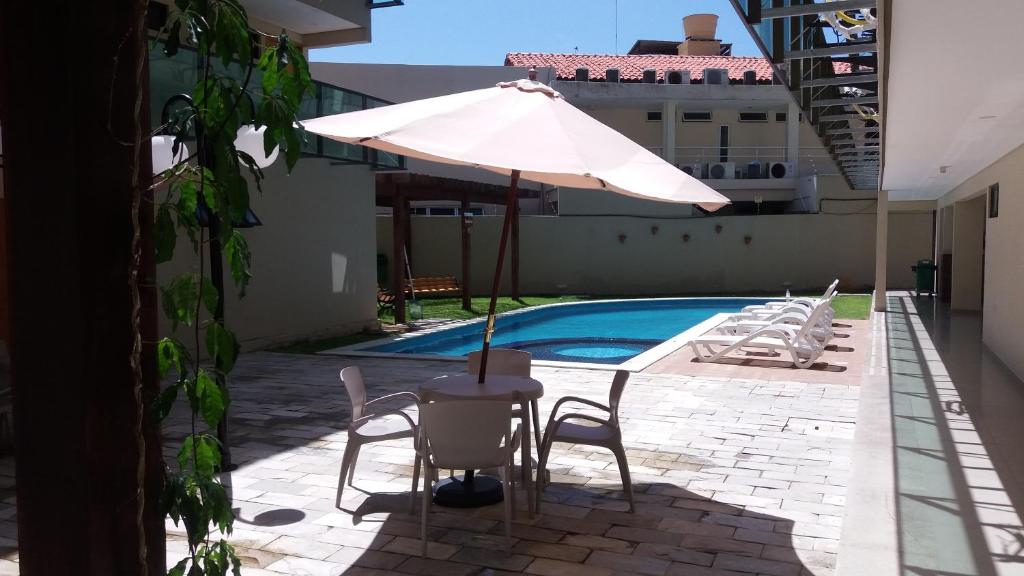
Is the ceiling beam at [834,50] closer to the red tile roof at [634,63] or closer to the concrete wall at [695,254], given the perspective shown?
the concrete wall at [695,254]

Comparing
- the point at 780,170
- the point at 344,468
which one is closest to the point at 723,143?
the point at 780,170

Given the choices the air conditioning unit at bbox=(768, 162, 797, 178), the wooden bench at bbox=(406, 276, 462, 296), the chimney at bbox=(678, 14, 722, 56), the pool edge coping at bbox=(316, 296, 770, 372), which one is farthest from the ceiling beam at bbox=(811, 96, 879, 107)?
the chimney at bbox=(678, 14, 722, 56)

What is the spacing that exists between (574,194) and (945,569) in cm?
2072

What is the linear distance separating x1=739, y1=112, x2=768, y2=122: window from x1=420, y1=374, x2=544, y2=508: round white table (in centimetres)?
2569

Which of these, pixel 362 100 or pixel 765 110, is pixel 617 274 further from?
pixel 362 100

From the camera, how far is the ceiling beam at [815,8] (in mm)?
4875

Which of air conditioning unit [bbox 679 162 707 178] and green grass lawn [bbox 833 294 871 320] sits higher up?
air conditioning unit [bbox 679 162 707 178]

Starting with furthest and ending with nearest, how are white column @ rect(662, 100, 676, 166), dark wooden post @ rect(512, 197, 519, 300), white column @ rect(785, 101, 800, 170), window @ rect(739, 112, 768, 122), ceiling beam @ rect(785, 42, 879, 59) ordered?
window @ rect(739, 112, 768, 122) → white column @ rect(662, 100, 676, 166) → white column @ rect(785, 101, 800, 170) → dark wooden post @ rect(512, 197, 519, 300) → ceiling beam @ rect(785, 42, 879, 59)

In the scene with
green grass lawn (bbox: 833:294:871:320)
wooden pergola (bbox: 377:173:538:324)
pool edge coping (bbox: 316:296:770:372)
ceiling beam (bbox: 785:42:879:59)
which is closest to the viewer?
ceiling beam (bbox: 785:42:879:59)

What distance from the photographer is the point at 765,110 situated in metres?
28.3

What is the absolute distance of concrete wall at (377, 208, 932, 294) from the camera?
74.1 feet

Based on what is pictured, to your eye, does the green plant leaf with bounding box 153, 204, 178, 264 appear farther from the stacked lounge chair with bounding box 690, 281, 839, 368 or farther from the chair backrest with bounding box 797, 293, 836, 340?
the chair backrest with bounding box 797, 293, 836, 340

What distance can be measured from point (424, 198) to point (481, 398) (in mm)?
12806

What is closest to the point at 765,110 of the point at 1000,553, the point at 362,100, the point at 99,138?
the point at 362,100
